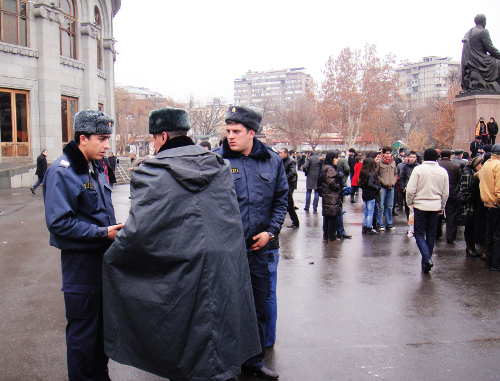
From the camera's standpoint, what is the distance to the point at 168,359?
8.11 ft

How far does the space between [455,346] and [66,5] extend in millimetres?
26748

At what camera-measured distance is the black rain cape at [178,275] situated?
241 cm

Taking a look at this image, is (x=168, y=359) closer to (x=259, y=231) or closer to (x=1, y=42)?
(x=259, y=231)

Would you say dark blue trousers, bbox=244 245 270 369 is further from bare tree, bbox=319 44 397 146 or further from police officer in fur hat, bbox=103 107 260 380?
bare tree, bbox=319 44 397 146

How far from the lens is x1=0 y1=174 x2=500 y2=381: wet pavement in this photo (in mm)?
4043

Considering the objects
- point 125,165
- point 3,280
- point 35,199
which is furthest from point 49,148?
point 3,280

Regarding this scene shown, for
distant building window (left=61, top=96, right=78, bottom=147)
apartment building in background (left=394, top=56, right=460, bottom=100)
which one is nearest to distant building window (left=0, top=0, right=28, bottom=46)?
distant building window (left=61, top=96, right=78, bottom=147)

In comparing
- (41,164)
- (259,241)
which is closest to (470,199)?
(259,241)

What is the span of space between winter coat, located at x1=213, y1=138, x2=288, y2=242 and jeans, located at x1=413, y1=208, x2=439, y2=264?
4035mm

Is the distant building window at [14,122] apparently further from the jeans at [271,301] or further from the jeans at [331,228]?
the jeans at [271,301]

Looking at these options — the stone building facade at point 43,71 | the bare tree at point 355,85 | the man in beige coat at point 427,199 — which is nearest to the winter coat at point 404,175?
the man in beige coat at point 427,199

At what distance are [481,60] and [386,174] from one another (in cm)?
776

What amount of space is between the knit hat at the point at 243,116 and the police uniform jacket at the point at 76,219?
127 centimetres

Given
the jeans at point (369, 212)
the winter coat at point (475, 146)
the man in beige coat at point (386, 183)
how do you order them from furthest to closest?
the winter coat at point (475, 146) < the man in beige coat at point (386, 183) < the jeans at point (369, 212)
